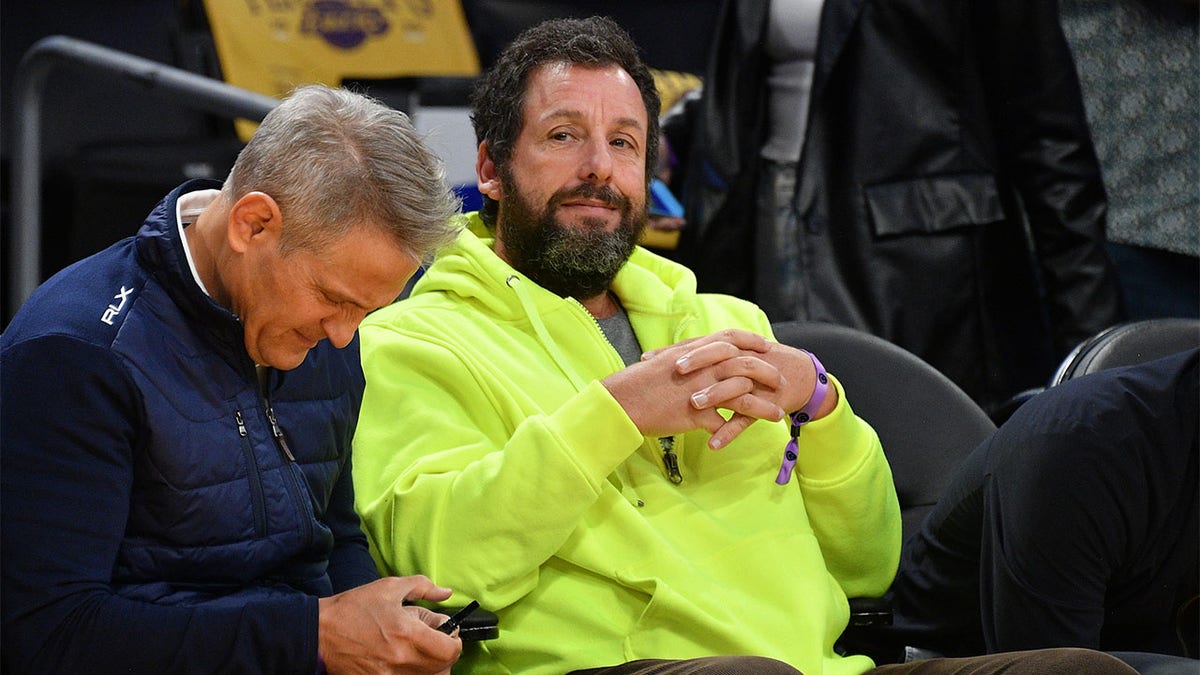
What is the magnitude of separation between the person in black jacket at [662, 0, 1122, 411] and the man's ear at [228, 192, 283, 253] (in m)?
1.84

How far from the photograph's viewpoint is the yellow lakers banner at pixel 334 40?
17.7ft

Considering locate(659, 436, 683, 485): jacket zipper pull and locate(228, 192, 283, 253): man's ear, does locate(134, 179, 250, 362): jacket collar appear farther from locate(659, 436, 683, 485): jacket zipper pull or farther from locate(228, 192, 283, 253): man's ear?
locate(659, 436, 683, 485): jacket zipper pull

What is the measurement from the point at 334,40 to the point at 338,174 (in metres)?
3.87

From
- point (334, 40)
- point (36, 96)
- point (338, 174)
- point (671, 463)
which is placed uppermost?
point (338, 174)

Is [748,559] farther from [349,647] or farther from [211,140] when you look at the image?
[211,140]

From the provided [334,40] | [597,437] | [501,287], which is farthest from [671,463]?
[334,40]

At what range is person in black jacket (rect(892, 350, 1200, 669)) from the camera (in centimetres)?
224

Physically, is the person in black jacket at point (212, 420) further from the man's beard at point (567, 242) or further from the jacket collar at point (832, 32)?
the jacket collar at point (832, 32)

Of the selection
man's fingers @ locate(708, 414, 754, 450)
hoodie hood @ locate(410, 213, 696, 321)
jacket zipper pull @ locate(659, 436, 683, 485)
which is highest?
hoodie hood @ locate(410, 213, 696, 321)

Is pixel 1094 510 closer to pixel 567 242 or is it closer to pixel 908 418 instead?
pixel 908 418

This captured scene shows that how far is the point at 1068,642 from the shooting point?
2.27 metres

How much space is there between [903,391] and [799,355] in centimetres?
43

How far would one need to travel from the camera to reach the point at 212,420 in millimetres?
1896

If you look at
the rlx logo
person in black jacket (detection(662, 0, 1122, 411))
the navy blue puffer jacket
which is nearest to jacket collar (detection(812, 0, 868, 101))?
person in black jacket (detection(662, 0, 1122, 411))
